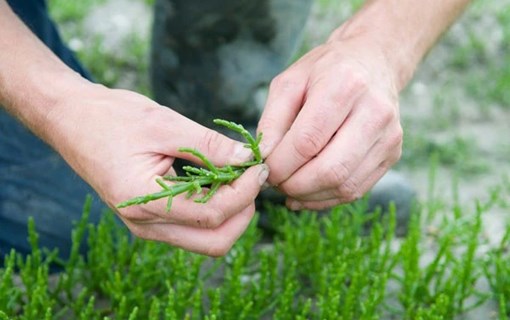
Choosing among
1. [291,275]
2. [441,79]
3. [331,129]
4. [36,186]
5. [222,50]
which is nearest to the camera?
[331,129]

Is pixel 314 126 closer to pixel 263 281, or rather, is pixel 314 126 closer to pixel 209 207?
pixel 209 207

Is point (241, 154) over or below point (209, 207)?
over

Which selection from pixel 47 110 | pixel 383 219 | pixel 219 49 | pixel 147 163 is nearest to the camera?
pixel 147 163

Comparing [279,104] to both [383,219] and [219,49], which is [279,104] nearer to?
[383,219]

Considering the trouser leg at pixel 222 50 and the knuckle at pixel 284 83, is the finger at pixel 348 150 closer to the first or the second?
the knuckle at pixel 284 83

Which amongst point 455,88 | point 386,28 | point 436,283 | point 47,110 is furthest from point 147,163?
point 455,88

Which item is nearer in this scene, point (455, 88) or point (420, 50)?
point (420, 50)

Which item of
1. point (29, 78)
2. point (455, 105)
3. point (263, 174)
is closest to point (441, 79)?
point (455, 105)
